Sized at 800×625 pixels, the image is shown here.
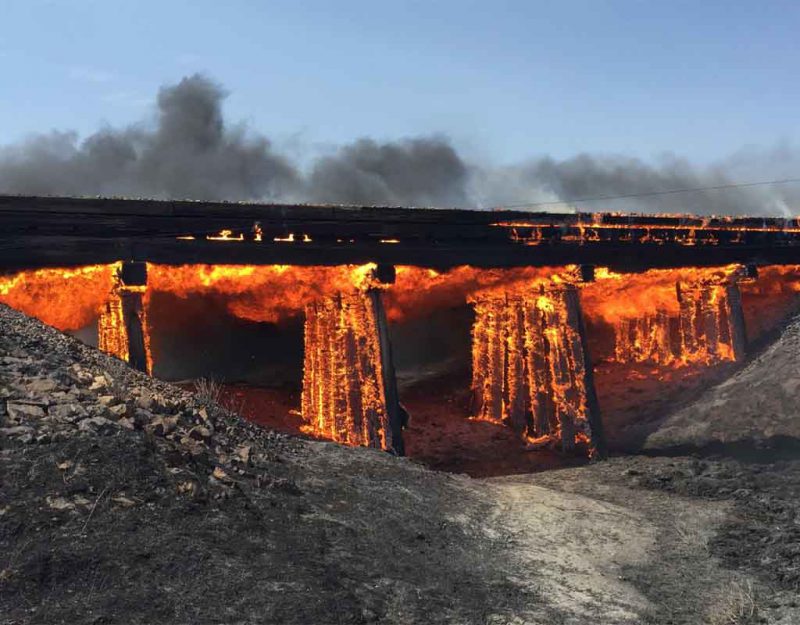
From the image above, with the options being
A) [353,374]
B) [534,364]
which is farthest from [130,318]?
[534,364]

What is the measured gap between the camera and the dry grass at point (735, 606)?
9359 mm

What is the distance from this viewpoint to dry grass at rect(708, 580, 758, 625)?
9359 mm

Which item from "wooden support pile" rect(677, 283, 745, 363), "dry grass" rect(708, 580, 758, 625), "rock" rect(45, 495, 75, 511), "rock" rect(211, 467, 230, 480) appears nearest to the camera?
"rock" rect(45, 495, 75, 511)

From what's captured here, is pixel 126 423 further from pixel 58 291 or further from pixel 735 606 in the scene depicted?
pixel 735 606

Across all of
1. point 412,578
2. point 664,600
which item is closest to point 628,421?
point 664,600

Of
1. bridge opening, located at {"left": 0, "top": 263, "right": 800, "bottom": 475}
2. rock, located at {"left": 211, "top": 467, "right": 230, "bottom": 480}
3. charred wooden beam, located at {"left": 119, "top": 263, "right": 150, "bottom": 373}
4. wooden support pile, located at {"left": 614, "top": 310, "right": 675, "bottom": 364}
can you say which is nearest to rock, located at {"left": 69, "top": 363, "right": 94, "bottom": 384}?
rock, located at {"left": 211, "top": 467, "right": 230, "bottom": 480}

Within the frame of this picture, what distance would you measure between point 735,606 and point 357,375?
11164 mm

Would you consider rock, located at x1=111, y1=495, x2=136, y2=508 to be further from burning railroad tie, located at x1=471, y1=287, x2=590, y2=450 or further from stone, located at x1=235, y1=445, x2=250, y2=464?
burning railroad tie, located at x1=471, y1=287, x2=590, y2=450

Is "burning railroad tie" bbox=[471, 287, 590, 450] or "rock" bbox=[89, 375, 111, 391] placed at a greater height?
"rock" bbox=[89, 375, 111, 391]

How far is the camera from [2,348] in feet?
38.1

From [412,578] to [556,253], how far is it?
14.5 meters

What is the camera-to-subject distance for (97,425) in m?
9.99

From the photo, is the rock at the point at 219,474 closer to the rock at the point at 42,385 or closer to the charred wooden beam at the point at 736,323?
the rock at the point at 42,385

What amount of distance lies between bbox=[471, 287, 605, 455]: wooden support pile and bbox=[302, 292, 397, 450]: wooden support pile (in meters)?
5.67
